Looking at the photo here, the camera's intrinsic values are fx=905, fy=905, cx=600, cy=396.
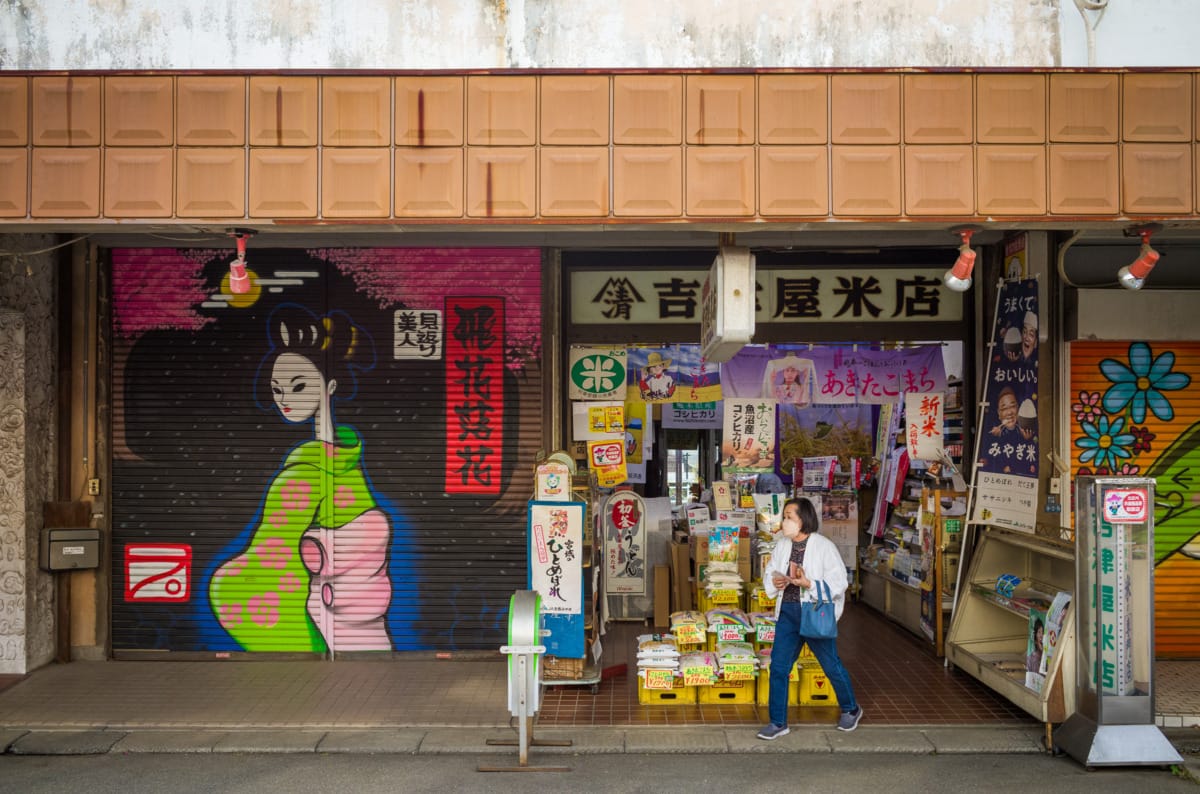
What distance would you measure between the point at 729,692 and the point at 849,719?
106 cm

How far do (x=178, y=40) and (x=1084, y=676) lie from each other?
26.7 feet

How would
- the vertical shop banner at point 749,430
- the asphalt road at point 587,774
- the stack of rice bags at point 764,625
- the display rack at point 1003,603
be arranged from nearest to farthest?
the asphalt road at point 587,774 < the display rack at point 1003,603 < the stack of rice bags at point 764,625 < the vertical shop banner at point 749,430

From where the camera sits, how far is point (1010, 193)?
6.57 meters

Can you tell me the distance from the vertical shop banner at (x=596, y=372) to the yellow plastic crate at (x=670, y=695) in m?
3.23

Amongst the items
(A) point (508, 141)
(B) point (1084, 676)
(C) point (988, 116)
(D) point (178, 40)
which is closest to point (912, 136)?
(C) point (988, 116)

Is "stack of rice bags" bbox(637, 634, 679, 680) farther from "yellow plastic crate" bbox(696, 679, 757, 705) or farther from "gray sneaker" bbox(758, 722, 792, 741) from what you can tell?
"gray sneaker" bbox(758, 722, 792, 741)

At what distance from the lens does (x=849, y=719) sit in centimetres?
714

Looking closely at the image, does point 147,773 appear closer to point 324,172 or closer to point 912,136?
point 324,172

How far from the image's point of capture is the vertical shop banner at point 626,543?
11047 mm

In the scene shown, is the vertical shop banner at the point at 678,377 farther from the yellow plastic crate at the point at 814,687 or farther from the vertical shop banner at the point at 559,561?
the yellow plastic crate at the point at 814,687

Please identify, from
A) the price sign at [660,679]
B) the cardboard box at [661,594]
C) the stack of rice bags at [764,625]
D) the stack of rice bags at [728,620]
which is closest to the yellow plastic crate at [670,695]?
the price sign at [660,679]

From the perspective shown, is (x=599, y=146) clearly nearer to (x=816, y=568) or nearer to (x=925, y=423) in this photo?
(x=816, y=568)

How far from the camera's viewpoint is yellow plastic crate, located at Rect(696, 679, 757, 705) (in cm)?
775

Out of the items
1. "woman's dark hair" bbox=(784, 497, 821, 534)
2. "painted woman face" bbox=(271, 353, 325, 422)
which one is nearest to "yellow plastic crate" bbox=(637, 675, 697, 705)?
"woman's dark hair" bbox=(784, 497, 821, 534)
